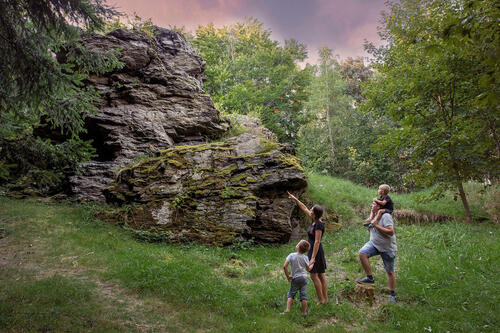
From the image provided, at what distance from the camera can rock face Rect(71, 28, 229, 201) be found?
11.6 metres

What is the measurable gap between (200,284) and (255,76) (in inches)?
870

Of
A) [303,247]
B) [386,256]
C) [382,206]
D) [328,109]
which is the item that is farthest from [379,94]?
[328,109]

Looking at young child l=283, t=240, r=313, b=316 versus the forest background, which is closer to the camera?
young child l=283, t=240, r=313, b=316

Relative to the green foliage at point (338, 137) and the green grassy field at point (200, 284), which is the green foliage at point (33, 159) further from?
the green foliage at point (338, 137)

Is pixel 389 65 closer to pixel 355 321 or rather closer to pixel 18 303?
pixel 355 321

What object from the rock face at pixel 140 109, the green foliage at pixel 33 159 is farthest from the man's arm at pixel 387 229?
the rock face at pixel 140 109

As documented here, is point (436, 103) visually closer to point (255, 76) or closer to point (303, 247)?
point (303, 247)

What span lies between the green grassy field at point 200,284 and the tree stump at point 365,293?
0.11 meters

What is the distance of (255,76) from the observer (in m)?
24.8

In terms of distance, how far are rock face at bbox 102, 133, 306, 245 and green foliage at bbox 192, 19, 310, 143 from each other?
8.70 metres

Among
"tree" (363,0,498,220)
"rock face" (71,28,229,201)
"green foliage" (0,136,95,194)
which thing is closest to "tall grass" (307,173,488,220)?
"tree" (363,0,498,220)

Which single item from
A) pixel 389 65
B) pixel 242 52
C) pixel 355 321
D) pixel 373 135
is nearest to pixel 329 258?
pixel 355 321

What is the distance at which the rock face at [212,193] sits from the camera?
9.18 metres

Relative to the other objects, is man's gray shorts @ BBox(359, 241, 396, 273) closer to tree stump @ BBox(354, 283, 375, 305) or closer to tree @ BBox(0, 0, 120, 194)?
tree stump @ BBox(354, 283, 375, 305)
